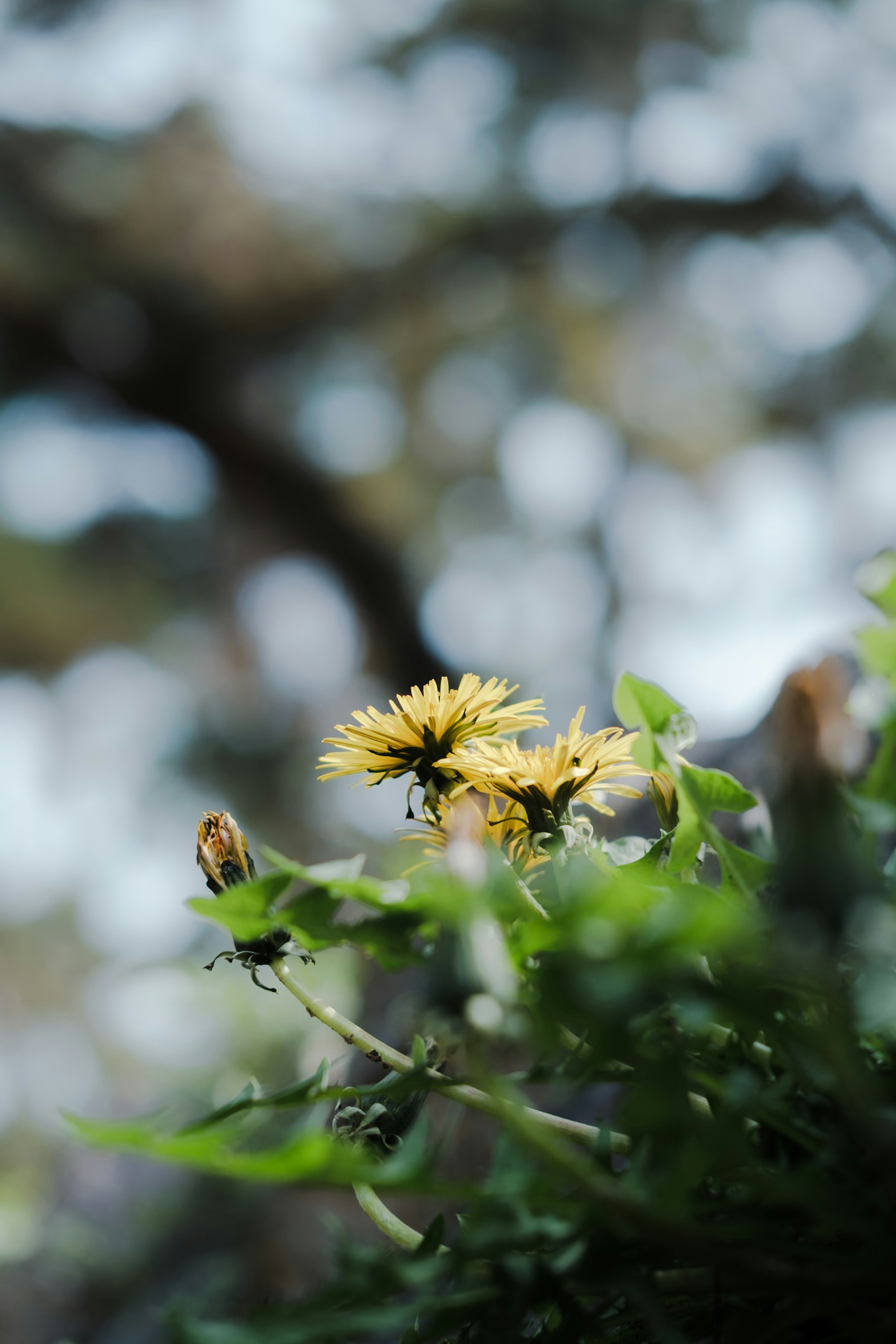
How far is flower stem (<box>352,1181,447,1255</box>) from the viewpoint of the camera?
0.51ft

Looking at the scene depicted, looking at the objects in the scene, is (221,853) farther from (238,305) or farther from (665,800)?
(238,305)

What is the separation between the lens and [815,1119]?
0.44 ft

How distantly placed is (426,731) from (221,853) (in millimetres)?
56

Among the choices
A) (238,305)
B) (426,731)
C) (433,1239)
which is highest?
(238,305)

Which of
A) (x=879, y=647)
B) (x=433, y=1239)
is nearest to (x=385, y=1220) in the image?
(x=433, y=1239)

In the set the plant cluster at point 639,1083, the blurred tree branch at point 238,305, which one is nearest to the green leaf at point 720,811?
the plant cluster at point 639,1083

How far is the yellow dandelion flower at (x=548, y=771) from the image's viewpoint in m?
0.18

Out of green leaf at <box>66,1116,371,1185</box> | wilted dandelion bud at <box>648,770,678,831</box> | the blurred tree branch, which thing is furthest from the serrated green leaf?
the blurred tree branch

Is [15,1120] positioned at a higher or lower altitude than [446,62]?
lower

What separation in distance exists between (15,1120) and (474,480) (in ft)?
8.47

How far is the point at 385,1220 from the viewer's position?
16 cm

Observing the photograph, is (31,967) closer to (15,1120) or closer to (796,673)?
(15,1120)

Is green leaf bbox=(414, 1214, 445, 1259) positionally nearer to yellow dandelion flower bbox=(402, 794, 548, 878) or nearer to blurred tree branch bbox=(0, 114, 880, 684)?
yellow dandelion flower bbox=(402, 794, 548, 878)

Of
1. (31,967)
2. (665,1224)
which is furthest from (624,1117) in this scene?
(31,967)
